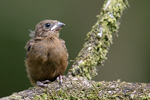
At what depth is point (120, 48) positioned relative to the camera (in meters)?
6.58

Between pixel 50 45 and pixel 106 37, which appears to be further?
pixel 106 37

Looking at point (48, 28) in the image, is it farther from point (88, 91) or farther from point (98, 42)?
point (88, 91)

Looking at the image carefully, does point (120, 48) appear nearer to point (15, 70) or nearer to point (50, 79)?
point (15, 70)

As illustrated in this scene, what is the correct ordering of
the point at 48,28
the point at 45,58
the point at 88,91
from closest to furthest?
the point at 88,91
the point at 45,58
the point at 48,28

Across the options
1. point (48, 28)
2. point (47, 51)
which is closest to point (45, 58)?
point (47, 51)

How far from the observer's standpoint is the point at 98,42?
4035 mm

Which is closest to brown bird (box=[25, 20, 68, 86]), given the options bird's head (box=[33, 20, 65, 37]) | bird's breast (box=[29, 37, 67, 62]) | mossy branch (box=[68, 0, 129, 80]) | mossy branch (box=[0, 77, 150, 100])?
bird's breast (box=[29, 37, 67, 62])

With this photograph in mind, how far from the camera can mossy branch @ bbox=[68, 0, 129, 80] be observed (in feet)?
12.3

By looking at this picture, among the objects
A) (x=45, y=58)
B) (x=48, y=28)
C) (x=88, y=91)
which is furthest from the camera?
(x=48, y=28)

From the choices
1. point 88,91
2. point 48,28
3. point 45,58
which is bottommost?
point 88,91

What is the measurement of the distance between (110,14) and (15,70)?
2.74 meters

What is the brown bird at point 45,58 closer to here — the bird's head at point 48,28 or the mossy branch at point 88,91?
the bird's head at point 48,28

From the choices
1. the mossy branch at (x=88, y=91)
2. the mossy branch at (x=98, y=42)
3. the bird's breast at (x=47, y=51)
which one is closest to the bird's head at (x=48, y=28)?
the bird's breast at (x=47, y=51)

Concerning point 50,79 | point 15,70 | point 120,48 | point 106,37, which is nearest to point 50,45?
point 50,79
